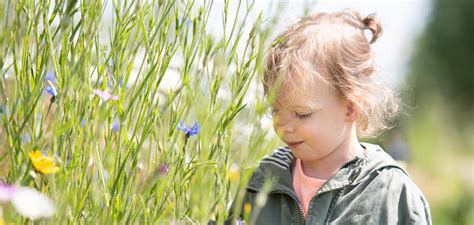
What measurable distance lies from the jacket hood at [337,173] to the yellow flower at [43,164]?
77 centimetres

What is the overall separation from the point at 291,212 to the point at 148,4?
2.36 ft

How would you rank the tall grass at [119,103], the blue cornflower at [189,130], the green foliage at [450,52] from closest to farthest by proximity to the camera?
the tall grass at [119,103], the blue cornflower at [189,130], the green foliage at [450,52]

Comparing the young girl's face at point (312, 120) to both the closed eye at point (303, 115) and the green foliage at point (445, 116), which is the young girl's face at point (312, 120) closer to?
the closed eye at point (303, 115)

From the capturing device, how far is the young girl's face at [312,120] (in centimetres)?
182

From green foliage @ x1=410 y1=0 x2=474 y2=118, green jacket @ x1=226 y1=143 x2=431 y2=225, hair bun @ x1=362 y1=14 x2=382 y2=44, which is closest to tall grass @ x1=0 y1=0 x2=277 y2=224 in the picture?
green jacket @ x1=226 y1=143 x2=431 y2=225

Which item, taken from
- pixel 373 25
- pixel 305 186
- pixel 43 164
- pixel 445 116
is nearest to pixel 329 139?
pixel 305 186

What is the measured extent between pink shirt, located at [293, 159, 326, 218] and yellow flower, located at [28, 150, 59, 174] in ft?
2.97

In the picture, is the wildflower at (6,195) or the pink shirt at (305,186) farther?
the pink shirt at (305,186)

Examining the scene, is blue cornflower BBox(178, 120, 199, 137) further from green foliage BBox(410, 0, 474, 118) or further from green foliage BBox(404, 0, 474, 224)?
green foliage BBox(410, 0, 474, 118)

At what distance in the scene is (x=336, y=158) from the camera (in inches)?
78.2

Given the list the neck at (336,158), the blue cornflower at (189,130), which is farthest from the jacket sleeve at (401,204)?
the blue cornflower at (189,130)

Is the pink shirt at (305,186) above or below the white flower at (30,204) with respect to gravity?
below

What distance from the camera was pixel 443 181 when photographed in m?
5.70

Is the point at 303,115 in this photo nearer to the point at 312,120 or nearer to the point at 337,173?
the point at 312,120
